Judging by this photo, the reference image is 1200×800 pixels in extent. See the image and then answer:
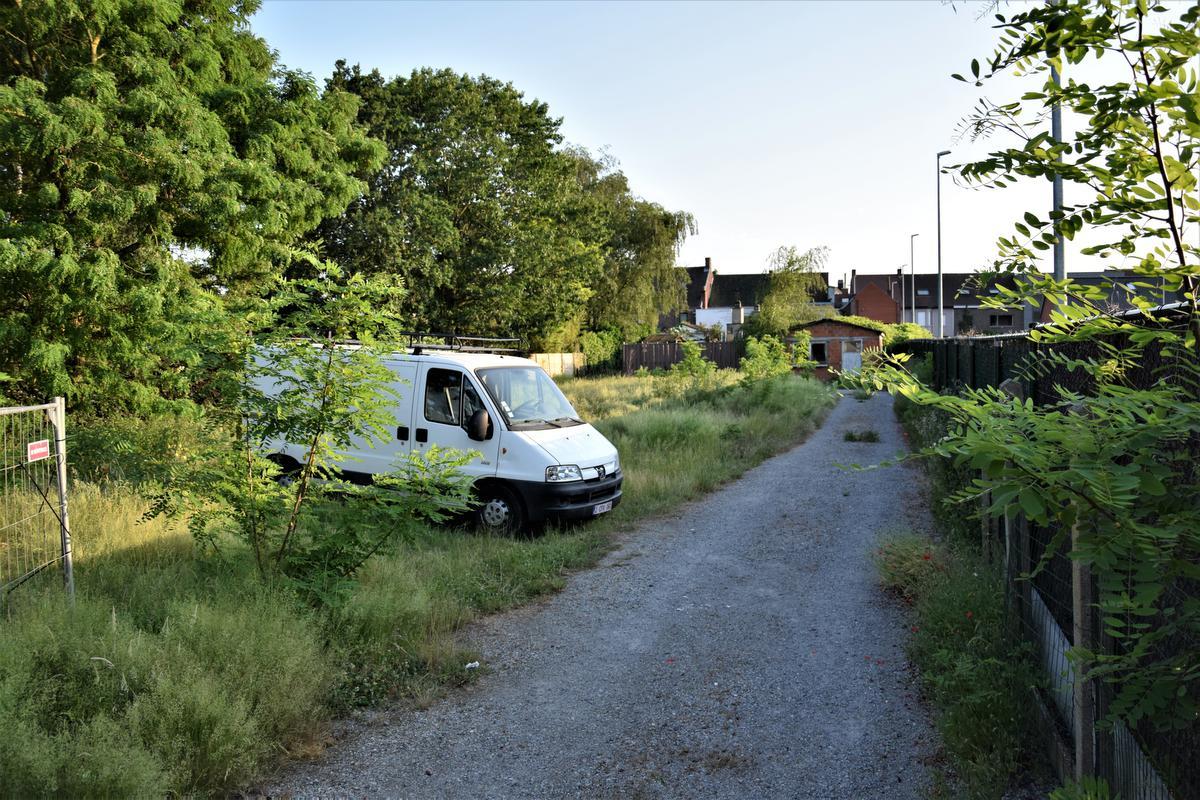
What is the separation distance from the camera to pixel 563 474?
9.00m

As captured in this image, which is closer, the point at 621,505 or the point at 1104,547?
the point at 1104,547

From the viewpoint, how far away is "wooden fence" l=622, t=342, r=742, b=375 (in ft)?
160

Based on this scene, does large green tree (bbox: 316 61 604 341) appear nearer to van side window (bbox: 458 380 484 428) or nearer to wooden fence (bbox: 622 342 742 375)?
wooden fence (bbox: 622 342 742 375)

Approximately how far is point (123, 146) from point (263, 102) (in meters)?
4.55

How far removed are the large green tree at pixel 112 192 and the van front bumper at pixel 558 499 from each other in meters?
4.30

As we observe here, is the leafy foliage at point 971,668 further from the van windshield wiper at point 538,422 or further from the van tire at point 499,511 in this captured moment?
the van windshield wiper at point 538,422

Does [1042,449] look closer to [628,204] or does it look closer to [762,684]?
[762,684]

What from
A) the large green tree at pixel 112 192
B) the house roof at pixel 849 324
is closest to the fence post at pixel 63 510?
the large green tree at pixel 112 192

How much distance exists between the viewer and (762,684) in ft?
17.3

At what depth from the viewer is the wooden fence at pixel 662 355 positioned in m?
48.8

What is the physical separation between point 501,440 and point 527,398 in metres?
0.93

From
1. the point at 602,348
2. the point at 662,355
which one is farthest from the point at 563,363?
the point at 662,355

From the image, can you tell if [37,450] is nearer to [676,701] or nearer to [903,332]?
[676,701]

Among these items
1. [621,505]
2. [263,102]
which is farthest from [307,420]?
Answer: [263,102]
